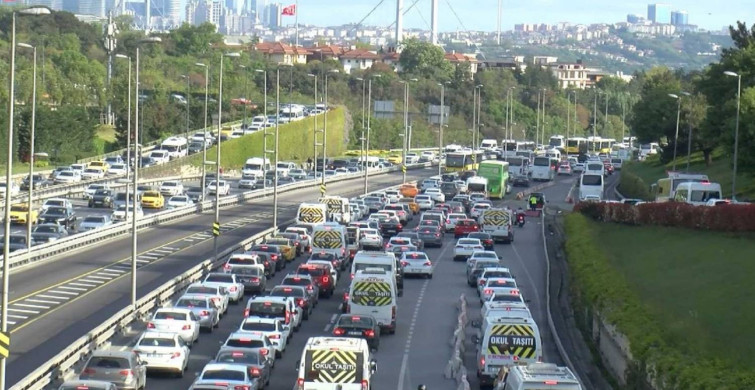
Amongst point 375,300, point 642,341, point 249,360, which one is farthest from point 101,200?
point 642,341

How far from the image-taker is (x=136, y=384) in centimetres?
3350

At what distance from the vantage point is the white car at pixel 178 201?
85750mm

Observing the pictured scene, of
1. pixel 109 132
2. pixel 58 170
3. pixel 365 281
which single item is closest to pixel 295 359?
pixel 365 281

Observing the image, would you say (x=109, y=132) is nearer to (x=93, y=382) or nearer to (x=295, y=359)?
(x=295, y=359)

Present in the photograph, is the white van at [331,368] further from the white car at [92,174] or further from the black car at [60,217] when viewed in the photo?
the white car at [92,174]

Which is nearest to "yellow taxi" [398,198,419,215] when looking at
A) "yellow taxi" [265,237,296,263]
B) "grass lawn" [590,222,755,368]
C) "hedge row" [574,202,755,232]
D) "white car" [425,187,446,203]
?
"white car" [425,187,446,203]

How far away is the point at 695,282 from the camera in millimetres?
45219

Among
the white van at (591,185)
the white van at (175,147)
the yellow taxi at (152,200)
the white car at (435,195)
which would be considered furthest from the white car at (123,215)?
the white van at (175,147)

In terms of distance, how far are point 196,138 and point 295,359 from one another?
8933 cm

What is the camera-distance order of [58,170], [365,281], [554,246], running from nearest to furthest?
[365,281]
[554,246]
[58,170]

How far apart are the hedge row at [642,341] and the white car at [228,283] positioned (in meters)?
10.9

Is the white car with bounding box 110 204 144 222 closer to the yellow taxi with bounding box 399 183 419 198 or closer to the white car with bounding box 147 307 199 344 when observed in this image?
the yellow taxi with bounding box 399 183 419 198

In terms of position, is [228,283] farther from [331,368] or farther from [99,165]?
[99,165]

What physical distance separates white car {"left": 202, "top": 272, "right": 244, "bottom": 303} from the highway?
2.36 meters
